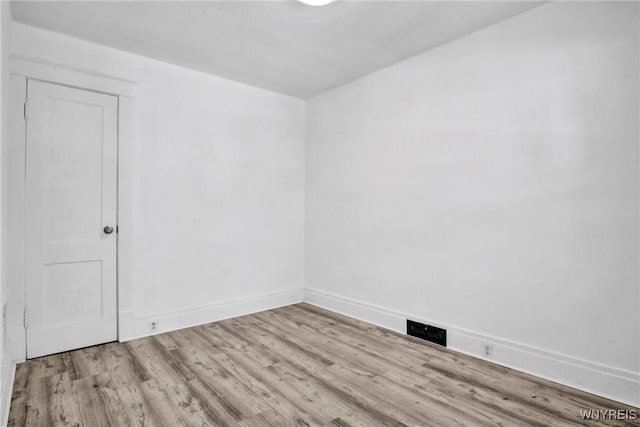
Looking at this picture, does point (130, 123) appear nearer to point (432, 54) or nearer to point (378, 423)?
point (432, 54)

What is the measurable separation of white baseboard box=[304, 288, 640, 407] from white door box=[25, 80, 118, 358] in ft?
8.95

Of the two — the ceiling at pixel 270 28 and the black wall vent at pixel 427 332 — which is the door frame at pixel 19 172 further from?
the black wall vent at pixel 427 332

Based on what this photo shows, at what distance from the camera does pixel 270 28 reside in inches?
111

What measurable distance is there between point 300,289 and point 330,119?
2.19 metres

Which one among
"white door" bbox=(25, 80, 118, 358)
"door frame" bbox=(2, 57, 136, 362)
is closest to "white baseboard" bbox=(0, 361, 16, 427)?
"door frame" bbox=(2, 57, 136, 362)

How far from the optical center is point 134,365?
2.68m

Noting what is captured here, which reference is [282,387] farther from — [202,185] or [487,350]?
[202,185]

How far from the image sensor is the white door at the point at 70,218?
2.79 m

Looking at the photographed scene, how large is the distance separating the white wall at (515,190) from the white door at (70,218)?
95.9 inches

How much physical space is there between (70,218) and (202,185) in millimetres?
1196

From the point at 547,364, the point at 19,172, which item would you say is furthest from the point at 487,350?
the point at 19,172

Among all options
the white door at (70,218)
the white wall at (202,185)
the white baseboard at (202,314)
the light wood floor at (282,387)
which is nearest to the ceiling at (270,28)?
the white wall at (202,185)

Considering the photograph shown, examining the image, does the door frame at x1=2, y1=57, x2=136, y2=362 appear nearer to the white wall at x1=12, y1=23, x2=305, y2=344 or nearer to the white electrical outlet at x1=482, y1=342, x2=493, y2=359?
the white wall at x1=12, y1=23, x2=305, y2=344

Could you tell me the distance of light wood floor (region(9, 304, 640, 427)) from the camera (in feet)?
6.64
